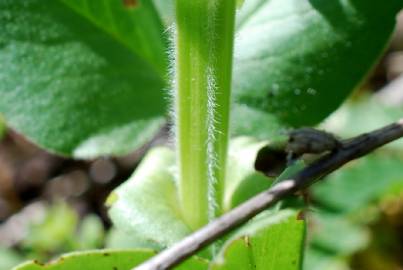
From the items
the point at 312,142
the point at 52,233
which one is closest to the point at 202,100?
the point at 312,142

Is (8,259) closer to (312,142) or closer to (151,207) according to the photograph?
(151,207)

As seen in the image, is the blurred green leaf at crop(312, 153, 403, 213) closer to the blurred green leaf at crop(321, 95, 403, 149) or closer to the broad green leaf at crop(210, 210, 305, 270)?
the blurred green leaf at crop(321, 95, 403, 149)

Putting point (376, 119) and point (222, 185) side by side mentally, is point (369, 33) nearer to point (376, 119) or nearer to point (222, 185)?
point (222, 185)

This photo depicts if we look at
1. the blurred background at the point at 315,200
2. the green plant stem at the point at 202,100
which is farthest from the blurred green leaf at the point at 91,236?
the green plant stem at the point at 202,100

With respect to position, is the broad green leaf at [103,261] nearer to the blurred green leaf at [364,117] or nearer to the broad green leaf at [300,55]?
the broad green leaf at [300,55]

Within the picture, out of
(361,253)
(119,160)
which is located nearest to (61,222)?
(119,160)
